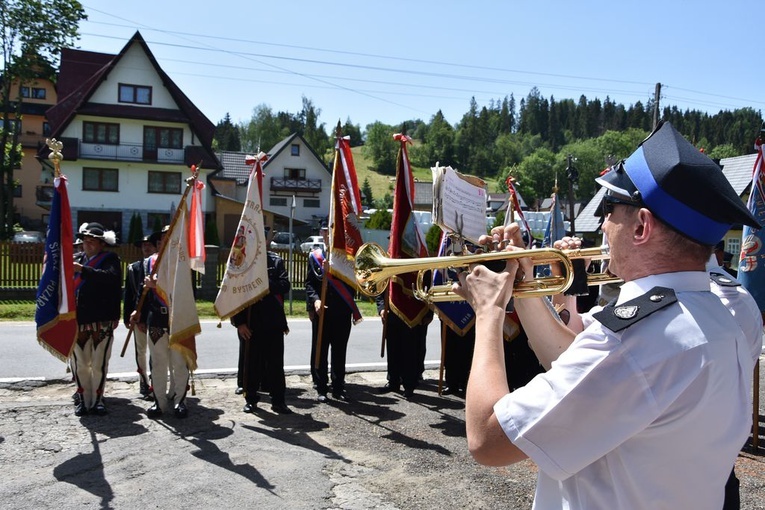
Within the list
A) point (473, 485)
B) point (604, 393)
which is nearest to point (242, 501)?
point (473, 485)

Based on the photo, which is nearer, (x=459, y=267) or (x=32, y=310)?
(x=459, y=267)

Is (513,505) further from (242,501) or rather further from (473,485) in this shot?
(242,501)

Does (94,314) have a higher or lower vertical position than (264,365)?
higher

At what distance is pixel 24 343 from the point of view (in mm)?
11203

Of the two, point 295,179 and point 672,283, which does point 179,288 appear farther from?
point 295,179

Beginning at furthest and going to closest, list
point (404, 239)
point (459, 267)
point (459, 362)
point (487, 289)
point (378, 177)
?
point (378, 177), point (459, 362), point (404, 239), point (459, 267), point (487, 289)

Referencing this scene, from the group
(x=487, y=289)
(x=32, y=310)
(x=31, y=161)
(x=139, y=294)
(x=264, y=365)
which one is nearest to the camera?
(x=487, y=289)

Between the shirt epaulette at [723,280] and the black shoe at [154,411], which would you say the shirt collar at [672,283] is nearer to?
the shirt epaulette at [723,280]

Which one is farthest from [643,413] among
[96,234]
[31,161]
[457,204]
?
[31,161]

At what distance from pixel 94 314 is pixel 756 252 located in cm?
725

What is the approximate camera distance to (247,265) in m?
7.86

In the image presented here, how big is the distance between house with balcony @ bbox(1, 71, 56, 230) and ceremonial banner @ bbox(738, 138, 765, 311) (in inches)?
2091

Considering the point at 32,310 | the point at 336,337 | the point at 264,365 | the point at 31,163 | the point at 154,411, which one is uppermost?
the point at 31,163

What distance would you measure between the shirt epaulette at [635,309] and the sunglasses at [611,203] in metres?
0.27
